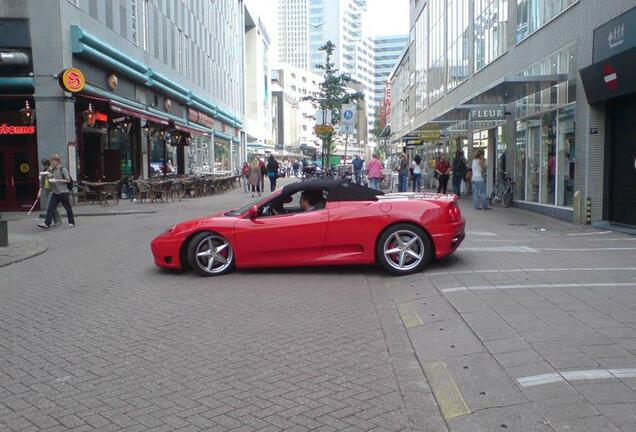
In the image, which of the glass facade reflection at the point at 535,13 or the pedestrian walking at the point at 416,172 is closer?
the glass facade reflection at the point at 535,13

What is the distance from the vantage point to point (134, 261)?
32.9 feet

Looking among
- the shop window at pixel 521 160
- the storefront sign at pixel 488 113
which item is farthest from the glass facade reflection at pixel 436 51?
the shop window at pixel 521 160

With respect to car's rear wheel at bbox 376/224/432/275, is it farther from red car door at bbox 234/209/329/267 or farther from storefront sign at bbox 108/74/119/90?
storefront sign at bbox 108/74/119/90

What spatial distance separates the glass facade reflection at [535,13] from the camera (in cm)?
1545

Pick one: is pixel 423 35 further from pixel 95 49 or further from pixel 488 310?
pixel 488 310

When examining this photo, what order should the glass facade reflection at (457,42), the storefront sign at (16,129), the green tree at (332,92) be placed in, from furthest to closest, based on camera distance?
the glass facade reflection at (457,42)
the green tree at (332,92)
the storefront sign at (16,129)

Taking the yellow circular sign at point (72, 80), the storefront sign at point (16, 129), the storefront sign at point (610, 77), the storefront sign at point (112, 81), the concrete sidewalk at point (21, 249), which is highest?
the storefront sign at point (112, 81)

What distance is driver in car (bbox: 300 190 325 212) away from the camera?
8656mm

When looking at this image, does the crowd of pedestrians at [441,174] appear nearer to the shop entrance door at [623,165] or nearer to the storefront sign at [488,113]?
the storefront sign at [488,113]

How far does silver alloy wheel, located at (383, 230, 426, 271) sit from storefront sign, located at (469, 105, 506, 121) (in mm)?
12673

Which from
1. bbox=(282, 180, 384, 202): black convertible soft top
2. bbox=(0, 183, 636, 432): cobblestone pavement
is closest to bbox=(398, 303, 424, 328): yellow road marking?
bbox=(0, 183, 636, 432): cobblestone pavement

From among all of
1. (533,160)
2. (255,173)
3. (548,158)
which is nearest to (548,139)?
(548,158)

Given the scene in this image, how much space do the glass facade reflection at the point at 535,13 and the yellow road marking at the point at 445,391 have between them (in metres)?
12.4

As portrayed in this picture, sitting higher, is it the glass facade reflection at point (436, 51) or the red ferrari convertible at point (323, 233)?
the glass facade reflection at point (436, 51)
